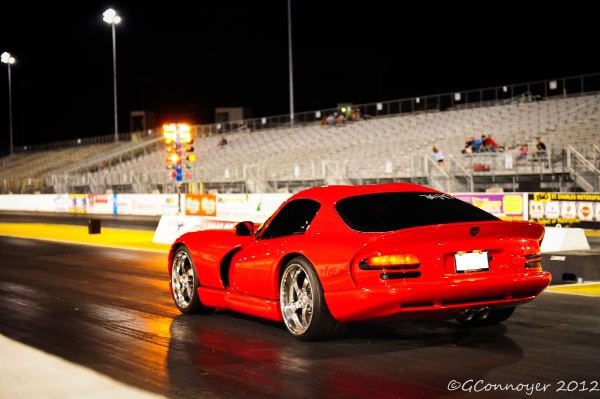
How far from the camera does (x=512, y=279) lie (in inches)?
267

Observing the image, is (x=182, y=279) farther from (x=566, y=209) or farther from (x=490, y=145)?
(x=490, y=145)

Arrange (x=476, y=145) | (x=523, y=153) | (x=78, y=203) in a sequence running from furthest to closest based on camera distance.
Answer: (x=78, y=203)
(x=476, y=145)
(x=523, y=153)

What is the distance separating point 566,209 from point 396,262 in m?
18.9

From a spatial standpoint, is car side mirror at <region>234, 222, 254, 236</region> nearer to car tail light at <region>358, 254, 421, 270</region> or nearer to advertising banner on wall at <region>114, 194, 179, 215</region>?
car tail light at <region>358, 254, 421, 270</region>

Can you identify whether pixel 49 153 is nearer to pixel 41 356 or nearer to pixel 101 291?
pixel 101 291

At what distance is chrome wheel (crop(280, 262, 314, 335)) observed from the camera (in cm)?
711

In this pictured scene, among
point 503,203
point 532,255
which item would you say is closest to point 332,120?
point 503,203

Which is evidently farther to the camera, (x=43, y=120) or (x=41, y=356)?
(x=43, y=120)

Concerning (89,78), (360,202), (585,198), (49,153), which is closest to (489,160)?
(585,198)

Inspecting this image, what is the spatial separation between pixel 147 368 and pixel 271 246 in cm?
179

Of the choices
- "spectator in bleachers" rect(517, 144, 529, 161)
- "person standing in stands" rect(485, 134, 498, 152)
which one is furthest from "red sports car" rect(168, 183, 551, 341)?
"person standing in stands" rect(485, 134, 498, 152)

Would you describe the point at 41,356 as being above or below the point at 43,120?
below

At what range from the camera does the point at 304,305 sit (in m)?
7.16

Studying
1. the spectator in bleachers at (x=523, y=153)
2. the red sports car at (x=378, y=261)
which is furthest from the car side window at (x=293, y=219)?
the spectator in bleachers at (x=523, y=153)
